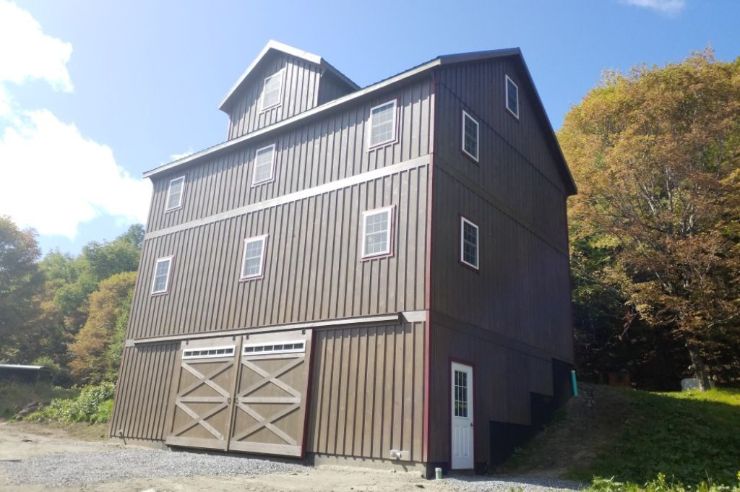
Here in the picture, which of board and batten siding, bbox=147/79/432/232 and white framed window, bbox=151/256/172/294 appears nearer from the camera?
board and batten siding, bbox=147/79/432/232

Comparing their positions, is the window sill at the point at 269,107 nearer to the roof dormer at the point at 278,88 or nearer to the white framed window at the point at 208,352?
the roof dormer at the point at 278,88

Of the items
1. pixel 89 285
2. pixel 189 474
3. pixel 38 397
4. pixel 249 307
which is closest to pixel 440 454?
pixel 189 474

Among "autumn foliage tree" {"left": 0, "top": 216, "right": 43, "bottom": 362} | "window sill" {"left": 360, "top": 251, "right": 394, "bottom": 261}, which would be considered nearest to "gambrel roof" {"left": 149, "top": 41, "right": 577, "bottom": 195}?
"window sill" {"left": 360, "top": 251, "right": 394, "bottom": 261}

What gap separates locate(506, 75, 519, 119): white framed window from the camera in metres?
18.0

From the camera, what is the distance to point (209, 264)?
59.3 feet

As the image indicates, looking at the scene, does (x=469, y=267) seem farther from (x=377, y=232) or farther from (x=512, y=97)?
(x=512, y=97)

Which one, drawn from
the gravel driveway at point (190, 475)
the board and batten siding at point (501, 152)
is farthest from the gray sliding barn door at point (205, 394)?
the board and batten siding at point (501, 152)

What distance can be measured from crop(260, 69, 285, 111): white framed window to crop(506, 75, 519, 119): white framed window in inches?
292

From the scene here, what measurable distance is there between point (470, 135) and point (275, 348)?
7.79 meters

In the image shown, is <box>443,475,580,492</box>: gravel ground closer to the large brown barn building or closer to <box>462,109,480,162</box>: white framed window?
the large brown barn building

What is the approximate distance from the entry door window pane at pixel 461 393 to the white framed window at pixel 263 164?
842 centimetres

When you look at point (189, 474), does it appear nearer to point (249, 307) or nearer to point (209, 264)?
point (249, 307)

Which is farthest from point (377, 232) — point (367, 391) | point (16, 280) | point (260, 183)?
point (16, 280)

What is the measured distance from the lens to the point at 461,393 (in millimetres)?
12820
